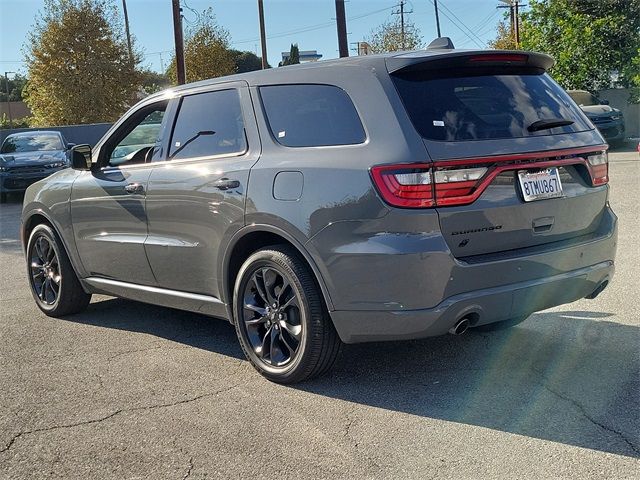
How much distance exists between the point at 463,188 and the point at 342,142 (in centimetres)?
70

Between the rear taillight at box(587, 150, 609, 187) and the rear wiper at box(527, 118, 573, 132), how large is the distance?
9.3 inches

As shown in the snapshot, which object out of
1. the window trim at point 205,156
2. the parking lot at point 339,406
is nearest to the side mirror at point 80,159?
the window trim at point 205,156

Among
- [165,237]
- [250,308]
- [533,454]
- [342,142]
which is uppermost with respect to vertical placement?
[342,142]

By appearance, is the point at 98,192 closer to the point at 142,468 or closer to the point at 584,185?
the point at 142,468

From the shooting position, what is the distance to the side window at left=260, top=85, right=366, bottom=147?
13.0ft

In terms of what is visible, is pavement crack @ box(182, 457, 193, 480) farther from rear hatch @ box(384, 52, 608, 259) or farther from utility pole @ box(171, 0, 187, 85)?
utility pole @ box(171, 0, 187, 85)

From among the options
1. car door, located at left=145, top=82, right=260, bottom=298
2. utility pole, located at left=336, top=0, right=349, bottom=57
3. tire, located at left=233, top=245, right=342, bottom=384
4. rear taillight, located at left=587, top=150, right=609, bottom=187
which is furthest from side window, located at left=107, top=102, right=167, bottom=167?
utility pole, located at left=336, top=0, right=349, bottom=57

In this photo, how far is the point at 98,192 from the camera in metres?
5.47

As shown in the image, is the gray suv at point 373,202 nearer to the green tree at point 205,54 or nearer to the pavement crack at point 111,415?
the pavement crack at point 111,415

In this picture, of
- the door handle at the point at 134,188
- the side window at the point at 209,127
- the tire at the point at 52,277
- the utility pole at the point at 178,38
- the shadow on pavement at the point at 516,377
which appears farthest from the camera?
the utility pole at the point at 178,38

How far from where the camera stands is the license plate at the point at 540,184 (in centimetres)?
383

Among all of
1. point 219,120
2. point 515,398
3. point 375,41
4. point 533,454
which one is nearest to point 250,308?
point 219,120

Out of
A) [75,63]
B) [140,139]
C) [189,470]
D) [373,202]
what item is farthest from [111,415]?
[75,63]

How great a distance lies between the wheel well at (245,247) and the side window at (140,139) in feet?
3.82
